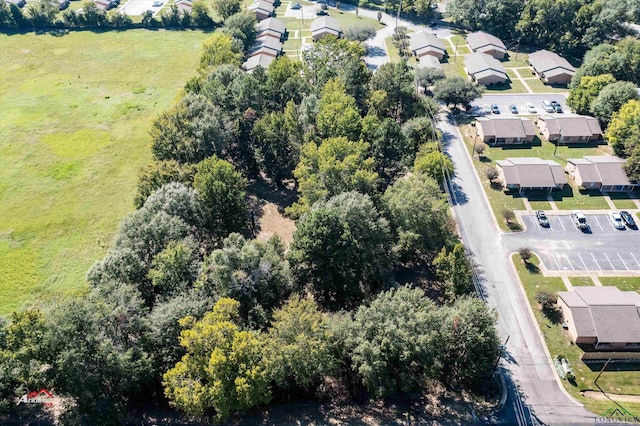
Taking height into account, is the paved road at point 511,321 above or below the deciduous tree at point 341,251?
below

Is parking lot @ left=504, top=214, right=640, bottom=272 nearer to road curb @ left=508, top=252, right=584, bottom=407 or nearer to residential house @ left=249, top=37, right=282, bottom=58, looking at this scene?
road curb @ left=508, top=252, right=584, bottom=407

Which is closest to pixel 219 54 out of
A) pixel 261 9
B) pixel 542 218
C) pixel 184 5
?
pixel 261 9

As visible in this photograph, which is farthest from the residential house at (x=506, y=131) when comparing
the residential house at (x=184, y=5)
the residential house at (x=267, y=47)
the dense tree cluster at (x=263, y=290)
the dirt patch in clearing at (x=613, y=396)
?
the residential house at (x=184, y=5)

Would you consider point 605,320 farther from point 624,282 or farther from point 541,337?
point 624,282

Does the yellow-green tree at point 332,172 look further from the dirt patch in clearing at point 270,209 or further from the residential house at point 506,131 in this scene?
the residential house at point 506,131

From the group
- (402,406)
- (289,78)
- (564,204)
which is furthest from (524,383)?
(289,78)

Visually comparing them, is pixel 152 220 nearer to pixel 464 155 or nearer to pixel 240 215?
pixel 240 215
